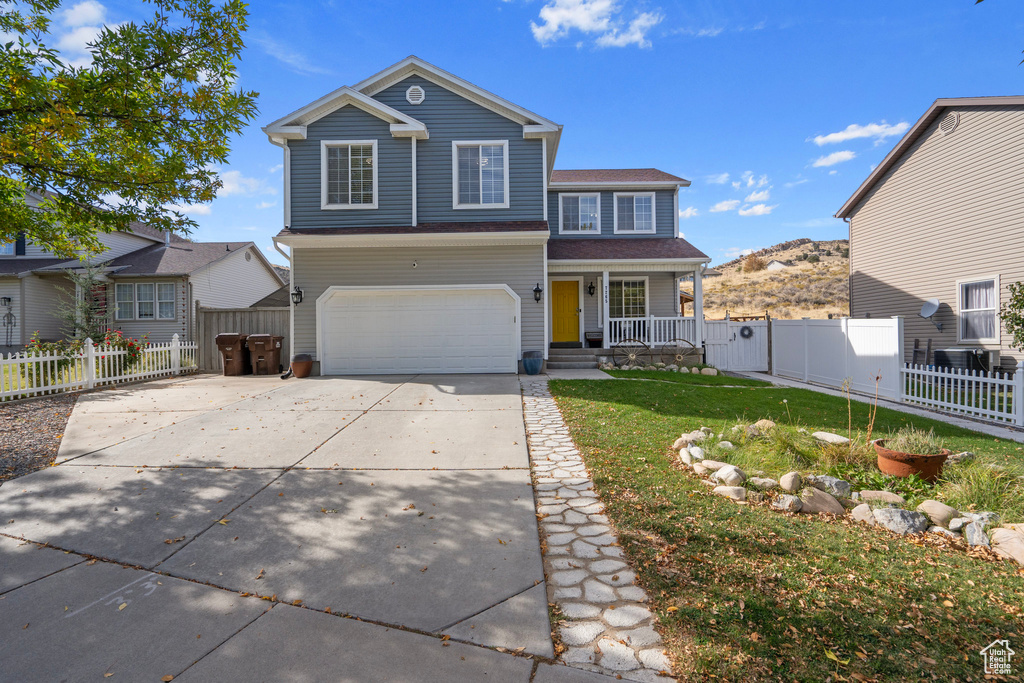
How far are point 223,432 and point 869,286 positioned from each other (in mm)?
18682

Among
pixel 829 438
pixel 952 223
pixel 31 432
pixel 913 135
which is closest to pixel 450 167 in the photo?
pixel 31 432

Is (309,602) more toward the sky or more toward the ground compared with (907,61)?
more toward the ground

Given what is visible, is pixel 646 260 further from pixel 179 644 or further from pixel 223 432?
pixel 179 644

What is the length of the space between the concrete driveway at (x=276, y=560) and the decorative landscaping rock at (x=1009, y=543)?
3.06 metres

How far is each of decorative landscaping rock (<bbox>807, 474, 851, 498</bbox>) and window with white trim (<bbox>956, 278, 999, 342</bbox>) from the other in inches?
465

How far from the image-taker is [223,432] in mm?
6324

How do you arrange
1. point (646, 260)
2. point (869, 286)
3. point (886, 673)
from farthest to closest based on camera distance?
point (869, 286), point (646, 260), point (886, 673)

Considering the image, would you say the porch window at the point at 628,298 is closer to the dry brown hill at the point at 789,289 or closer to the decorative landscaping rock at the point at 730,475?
the decorative landscaping rock at the point at 730,475

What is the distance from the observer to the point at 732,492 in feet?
13.2

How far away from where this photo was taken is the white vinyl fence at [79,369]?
8.97 meters

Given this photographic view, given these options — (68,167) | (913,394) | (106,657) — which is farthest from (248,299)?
(913,394)

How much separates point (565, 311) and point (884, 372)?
340 inches

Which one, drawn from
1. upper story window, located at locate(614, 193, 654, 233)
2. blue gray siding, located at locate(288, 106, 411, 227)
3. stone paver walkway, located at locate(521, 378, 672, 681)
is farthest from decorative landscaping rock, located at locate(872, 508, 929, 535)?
upper story window, located at locate(614, 193, 654, 233)

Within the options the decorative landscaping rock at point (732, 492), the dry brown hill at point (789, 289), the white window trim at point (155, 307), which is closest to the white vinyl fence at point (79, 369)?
the white window trim at point (155, 307)
